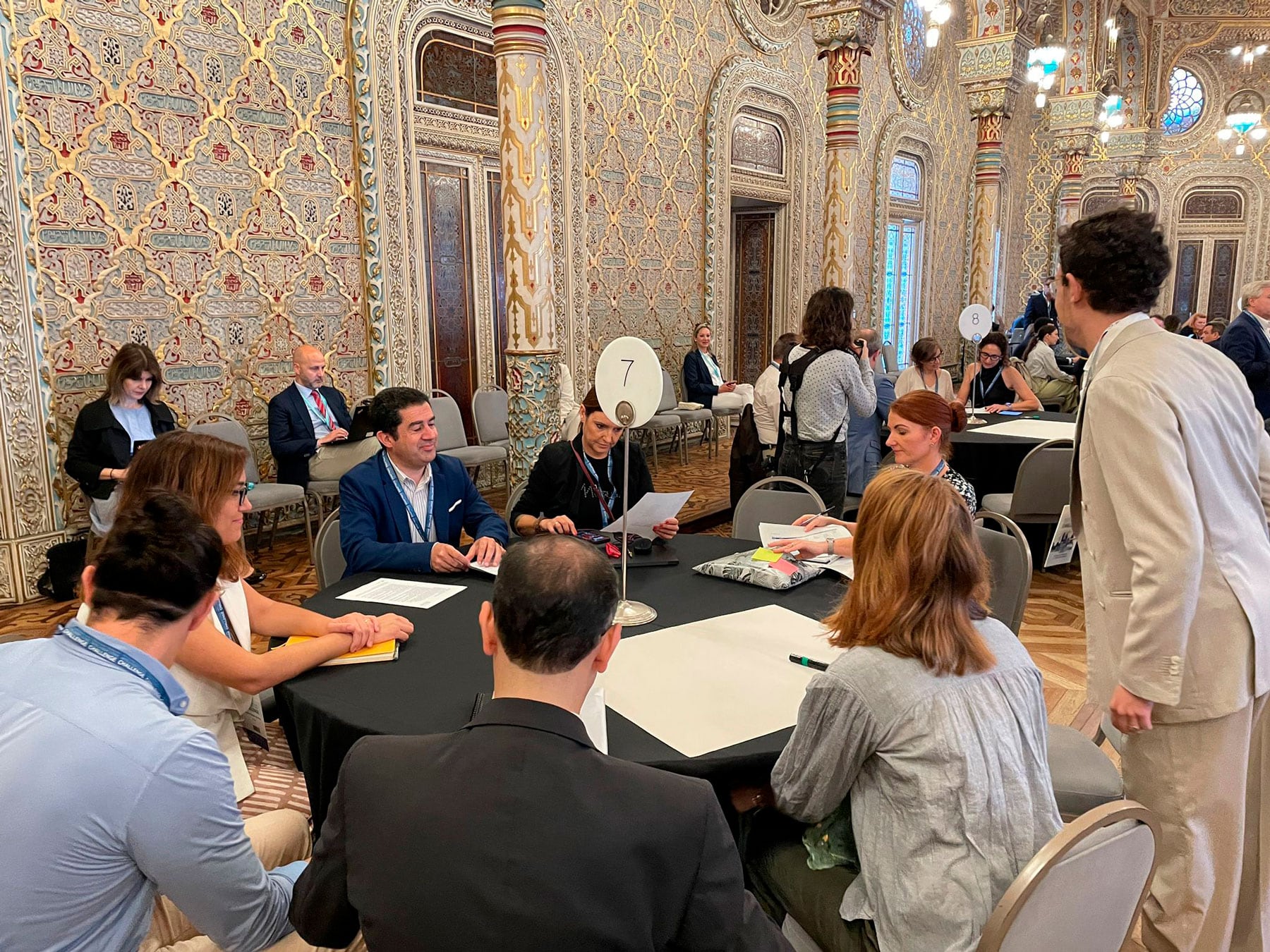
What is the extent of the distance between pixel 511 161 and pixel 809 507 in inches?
124

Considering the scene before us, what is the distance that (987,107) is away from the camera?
11883 millimetres

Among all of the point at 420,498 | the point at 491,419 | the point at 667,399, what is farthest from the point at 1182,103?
the point at 420,498

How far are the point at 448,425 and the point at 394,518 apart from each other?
11.5 ft

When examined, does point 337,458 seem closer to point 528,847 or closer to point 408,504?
point 408,504

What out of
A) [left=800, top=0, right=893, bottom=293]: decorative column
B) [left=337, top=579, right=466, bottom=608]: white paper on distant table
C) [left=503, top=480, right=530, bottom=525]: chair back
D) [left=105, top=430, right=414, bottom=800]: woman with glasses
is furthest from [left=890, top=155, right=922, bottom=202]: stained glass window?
[left=105, top=430, right=414, bottom=800]: woman with glasses

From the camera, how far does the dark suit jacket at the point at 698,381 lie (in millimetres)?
9148

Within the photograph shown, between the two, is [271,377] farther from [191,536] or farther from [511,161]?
[191,536]

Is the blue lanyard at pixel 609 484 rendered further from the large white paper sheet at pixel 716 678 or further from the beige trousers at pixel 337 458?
the beige trousers at pixel 337 458

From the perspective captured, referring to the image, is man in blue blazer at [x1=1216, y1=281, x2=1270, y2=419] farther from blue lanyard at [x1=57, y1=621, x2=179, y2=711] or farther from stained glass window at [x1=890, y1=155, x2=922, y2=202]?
stained glass window at [x1=890, y1=155, x2=922, y2=202]

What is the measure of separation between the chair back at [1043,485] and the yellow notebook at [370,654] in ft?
13.0

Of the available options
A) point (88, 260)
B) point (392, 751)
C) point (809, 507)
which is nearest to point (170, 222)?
point (88, 260)

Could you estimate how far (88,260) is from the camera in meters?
5.10

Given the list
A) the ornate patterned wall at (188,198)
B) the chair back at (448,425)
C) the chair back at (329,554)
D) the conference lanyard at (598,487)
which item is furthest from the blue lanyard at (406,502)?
the chair back at (448,425)

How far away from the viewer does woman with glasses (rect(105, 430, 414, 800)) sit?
199cm
